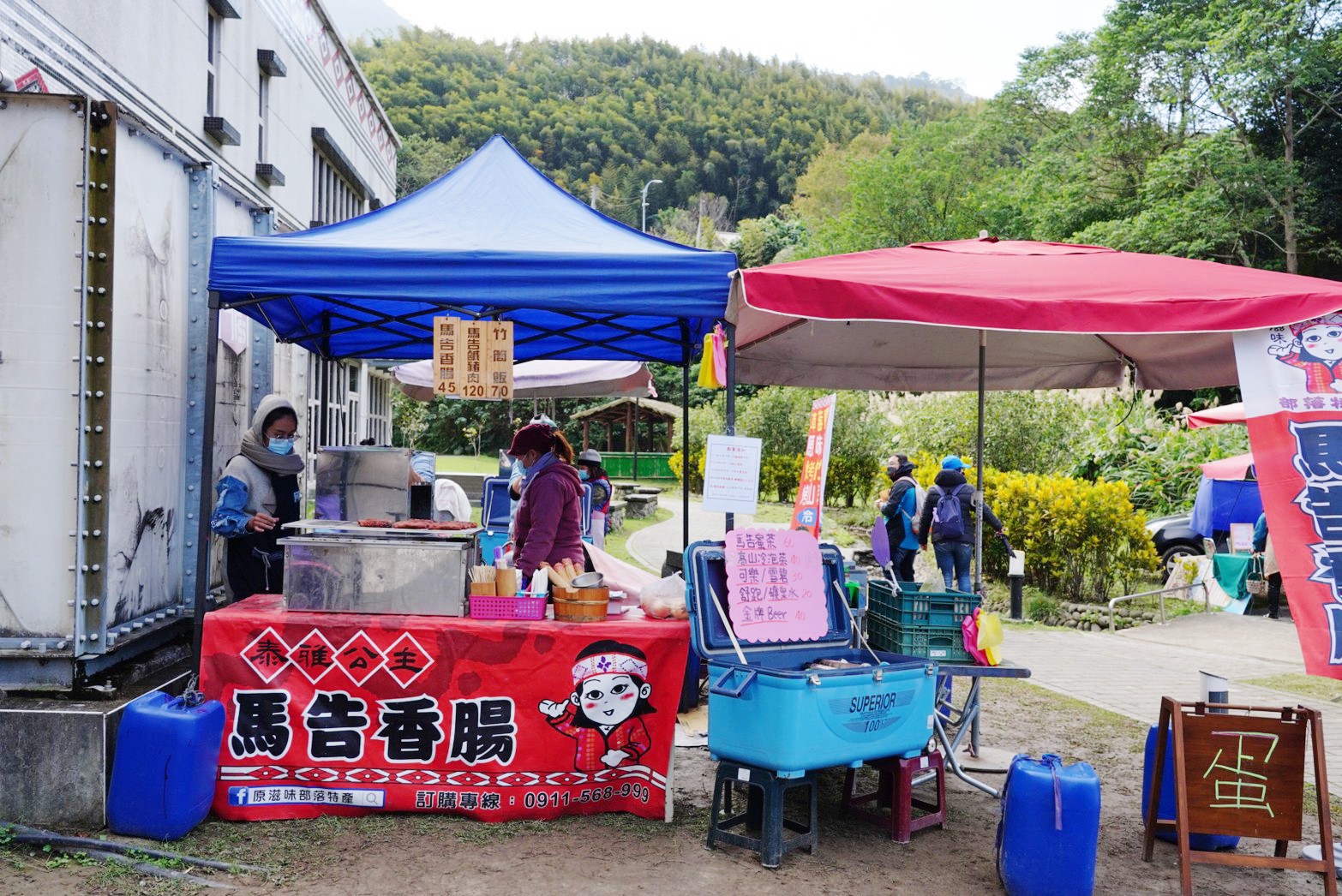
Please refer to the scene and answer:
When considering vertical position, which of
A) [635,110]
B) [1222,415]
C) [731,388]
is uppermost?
[635,110]

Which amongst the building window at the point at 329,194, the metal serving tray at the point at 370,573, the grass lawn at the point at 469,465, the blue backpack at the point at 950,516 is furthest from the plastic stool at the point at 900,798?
the grass lawn at the point at 469,465

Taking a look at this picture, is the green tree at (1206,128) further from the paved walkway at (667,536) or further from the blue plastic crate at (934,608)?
the blue plastic crate at (934,608)

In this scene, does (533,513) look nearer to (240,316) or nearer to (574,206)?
(574,206)

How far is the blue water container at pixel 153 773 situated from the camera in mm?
4102

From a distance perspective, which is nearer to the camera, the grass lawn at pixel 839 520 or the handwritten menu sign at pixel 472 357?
the handwritten menu sign at pixel 472 357

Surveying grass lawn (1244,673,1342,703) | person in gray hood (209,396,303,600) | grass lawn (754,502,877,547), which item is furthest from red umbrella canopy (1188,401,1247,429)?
person in gray hood (209,396,303,600)

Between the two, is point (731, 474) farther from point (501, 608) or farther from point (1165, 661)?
point (1165, 661)

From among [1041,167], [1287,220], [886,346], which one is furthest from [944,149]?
[886,346]

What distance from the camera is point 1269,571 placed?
12.3 m

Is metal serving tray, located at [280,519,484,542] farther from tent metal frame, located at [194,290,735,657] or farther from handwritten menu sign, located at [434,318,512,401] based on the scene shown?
handwritten menu sign, located at [434,318,512,401]

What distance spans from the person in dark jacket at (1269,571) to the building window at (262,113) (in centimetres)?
1264

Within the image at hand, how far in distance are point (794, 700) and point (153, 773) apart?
2.72 meters

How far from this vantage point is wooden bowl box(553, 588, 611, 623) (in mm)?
4695

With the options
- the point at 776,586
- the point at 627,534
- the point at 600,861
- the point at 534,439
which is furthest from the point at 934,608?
the point at 627,534
